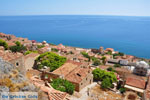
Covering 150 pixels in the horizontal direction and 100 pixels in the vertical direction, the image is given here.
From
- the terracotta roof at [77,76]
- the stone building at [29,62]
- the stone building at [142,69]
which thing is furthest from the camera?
the stone building at [142,69]

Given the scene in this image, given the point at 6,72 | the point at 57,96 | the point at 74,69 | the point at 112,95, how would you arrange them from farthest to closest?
the point at 74,69
the point at 112,95
the point at 57,96
the point at 6,72

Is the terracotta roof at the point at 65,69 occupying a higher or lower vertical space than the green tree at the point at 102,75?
higher

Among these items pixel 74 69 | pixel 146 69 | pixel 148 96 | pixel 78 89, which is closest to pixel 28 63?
pixel 74 69

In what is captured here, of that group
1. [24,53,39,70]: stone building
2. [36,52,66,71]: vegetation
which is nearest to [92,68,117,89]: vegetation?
[36,52,66,71]: vegetation

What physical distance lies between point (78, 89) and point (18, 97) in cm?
1437

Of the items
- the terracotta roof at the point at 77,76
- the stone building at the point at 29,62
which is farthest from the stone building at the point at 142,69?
the stone building at the point at 29,62

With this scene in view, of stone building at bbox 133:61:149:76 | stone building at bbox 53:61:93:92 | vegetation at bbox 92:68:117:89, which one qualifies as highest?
stone building at bbox 53:61:93:92

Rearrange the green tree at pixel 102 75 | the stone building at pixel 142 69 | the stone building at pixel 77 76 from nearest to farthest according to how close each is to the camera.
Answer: the stone building at pixel 77 76, the green tree at pixel 102 75, the stone building at pixel 142 69

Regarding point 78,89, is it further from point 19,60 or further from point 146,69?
point 146,69

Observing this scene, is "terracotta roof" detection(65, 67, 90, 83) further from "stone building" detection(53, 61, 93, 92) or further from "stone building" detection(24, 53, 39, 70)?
"stone building" detection(24, 53, 39, 70)

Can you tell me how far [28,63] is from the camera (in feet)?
90.6

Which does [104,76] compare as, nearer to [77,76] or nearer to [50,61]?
[77,76]

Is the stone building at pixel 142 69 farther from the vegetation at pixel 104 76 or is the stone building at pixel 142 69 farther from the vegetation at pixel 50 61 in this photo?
the vegetation at pixel 50 61

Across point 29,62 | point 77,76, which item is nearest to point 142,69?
point 77,76
